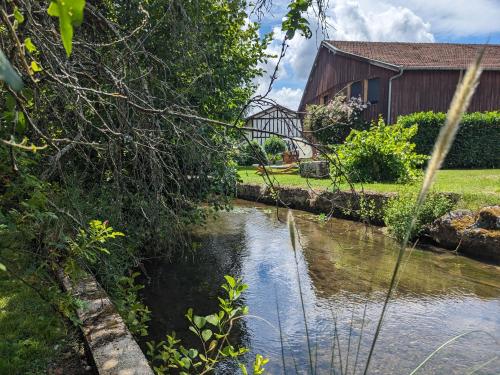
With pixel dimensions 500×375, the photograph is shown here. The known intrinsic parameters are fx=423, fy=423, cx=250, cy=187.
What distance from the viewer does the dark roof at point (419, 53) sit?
713 inches

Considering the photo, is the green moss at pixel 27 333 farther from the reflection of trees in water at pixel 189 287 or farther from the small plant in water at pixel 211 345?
the reflection of trees in water at pixel 189 287

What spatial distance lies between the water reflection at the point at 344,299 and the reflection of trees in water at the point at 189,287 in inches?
0.5

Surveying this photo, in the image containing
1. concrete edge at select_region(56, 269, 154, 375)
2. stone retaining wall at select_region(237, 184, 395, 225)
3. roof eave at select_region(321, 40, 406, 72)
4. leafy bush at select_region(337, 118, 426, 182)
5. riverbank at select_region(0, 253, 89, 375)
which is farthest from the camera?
roof eave at select_region(321, 40, 406, 72)

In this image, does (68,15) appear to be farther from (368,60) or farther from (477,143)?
(368,60)

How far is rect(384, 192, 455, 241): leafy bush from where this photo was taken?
7102 mm

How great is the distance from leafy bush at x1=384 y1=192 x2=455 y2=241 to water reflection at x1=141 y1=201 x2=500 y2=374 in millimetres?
354

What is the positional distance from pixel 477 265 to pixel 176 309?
4.29 metres

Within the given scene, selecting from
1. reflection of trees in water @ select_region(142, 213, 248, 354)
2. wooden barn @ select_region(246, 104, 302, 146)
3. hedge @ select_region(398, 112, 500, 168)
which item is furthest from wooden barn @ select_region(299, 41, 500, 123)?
wooden barn @ select_region(246, 104, 302, 146)

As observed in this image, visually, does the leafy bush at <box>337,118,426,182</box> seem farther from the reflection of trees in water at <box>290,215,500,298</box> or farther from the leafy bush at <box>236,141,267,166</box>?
the leafy bush at <box>236,141,267,166</box>

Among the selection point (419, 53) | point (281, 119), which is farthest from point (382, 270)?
point (419, 53)

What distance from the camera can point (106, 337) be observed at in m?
2.48

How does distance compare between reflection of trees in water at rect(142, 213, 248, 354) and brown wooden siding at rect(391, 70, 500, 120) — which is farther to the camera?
brown wooden siding at rect(391, 70, 500, 120)

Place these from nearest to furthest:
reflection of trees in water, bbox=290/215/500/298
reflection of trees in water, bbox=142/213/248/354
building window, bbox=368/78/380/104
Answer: reflection of trees in water, bbox=142/213/248/354
reflection of trees in water, bbox=290/215/500/298
building window, bbox=368/78/380/104

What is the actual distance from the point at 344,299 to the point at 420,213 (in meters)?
2.96
